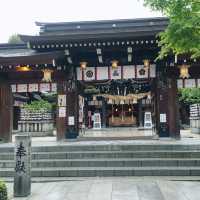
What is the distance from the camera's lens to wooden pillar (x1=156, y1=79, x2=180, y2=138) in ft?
59.3

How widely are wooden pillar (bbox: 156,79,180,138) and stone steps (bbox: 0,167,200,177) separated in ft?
18.8

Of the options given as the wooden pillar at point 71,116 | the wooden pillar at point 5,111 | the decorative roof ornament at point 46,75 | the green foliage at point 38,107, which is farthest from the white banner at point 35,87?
the green foliage at point 38,107

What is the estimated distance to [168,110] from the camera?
18203 millimetres

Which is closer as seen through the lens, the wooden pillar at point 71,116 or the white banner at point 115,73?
the wooden pillar at point 71,116

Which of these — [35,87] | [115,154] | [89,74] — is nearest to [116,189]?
[115,154]

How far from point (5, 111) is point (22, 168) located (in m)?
9.66

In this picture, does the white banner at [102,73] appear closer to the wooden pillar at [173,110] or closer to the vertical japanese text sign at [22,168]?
the wooden pillar at [173,110]

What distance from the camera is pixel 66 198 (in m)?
9.28

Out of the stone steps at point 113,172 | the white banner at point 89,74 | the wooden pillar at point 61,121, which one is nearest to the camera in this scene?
the stone steps at point 113,172

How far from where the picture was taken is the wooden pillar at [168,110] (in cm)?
1808

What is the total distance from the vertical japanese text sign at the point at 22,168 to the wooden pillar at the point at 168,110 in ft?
32.1

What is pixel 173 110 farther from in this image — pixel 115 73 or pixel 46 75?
pixel 46 75

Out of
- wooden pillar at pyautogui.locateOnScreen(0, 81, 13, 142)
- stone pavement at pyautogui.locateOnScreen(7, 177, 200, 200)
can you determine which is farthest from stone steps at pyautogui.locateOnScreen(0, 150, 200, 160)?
wooden pillar at pyautogui.locateOnScreen(0, 81, 13, 142)

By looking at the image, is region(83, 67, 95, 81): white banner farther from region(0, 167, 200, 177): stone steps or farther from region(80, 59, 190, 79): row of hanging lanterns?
region(0, 167, 200, 177): stone steps
